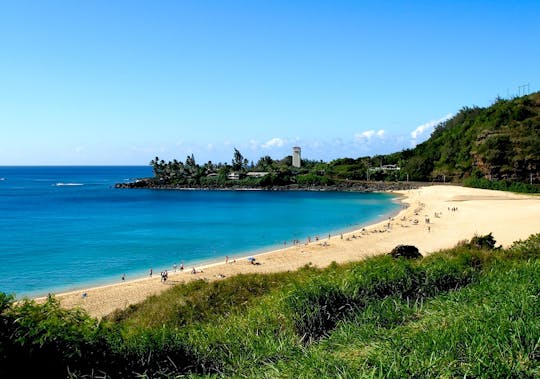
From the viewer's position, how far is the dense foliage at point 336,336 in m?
3.90

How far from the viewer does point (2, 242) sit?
1522 inches

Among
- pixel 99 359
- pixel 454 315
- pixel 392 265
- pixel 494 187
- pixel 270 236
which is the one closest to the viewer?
pixel 454 315

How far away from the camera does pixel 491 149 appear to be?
8256 centimetres

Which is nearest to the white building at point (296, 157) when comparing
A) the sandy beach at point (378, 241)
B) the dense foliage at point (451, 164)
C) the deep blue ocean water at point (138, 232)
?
→ the dense foliage at point (451, 164)

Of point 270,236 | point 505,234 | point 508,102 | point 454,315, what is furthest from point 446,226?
point 508,102

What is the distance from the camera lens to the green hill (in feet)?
262

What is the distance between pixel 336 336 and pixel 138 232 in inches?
1641

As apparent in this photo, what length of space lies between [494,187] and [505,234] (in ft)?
151

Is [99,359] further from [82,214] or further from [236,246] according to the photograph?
[82,214]

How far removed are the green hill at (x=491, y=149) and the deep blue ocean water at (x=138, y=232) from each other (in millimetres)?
24313

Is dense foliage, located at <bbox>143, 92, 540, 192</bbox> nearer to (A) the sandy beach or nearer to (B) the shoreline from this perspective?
(A) the sandy beach

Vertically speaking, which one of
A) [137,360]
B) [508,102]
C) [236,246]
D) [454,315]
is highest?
Answer: [508,102]

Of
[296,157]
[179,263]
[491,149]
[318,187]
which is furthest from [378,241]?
[296,157]

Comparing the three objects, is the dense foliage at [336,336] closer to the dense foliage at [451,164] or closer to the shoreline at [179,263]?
the shoreline at [179,263]
